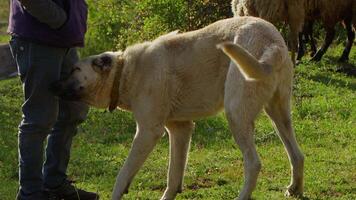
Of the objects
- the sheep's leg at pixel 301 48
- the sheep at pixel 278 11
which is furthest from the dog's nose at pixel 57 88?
the sheep's leg at pixel 301 48

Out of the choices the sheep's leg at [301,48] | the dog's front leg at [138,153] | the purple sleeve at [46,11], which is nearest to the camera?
the purple sleeve at [46,11]

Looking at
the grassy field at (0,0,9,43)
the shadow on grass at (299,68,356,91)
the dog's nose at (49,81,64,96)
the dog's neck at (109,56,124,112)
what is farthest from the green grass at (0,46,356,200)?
the grassy field at (0,0,9,43)

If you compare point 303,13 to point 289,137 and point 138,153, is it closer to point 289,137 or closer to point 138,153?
point 289,137

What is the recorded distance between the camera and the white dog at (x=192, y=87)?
6.04 metres

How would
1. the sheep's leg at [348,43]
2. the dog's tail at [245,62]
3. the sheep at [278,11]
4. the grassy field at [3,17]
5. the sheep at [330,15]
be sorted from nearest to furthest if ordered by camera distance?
the dog's tail at [245,62]
the sheep at [278,11]
the sheep at [330,15]
the sheep's leg at [348,43]
the grassy field at [3,17]

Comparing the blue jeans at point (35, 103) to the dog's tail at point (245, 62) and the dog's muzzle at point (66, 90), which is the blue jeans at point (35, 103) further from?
the dog's tail at point (245, 62)

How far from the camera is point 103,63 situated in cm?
639

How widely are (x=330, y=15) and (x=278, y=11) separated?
80.2 inches

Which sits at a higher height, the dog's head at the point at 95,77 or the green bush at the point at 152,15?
the dog's head at the point at 95,77

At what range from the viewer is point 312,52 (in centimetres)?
1509

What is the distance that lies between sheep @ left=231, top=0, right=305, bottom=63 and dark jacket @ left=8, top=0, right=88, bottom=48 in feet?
19.6

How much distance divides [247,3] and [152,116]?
233 inches

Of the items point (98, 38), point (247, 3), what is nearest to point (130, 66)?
point (247, 3)

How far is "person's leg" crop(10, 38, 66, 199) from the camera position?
5938 mm
